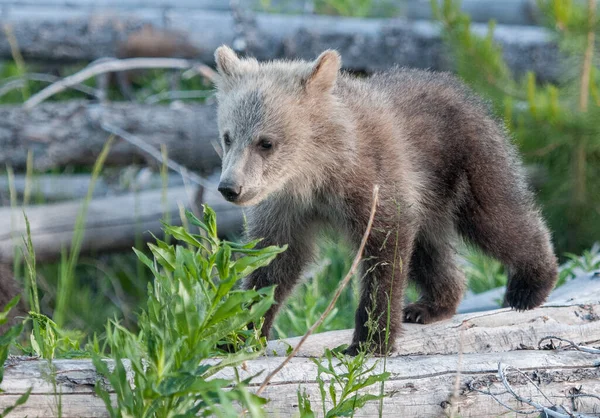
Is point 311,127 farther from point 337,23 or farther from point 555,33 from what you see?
point 337,23

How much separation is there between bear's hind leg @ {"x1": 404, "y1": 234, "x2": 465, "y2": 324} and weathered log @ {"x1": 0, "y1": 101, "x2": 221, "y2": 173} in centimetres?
274

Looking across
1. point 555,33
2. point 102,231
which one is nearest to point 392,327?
point 555,33

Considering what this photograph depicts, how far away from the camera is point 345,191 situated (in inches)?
159

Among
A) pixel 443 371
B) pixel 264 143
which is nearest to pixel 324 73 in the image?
pixel 264 143

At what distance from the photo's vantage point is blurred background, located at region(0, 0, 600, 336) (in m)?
6.31

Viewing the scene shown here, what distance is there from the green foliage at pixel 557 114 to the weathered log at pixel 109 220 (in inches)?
89.1

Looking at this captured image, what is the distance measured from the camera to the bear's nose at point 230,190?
374cm

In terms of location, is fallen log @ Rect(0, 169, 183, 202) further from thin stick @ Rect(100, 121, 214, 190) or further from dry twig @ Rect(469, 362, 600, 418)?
dry twig @ Rect(469, 362, 600, 418)

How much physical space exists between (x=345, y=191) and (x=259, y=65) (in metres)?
0.79

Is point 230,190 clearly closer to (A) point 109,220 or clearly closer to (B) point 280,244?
(B) point 280,244

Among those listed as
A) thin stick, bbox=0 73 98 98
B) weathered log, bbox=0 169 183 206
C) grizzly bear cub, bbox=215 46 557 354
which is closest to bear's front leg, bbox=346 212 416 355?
grizzly bear cub, bbox=215 46 557 354

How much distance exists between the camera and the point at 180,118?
7.61m

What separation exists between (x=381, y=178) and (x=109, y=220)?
3.70m

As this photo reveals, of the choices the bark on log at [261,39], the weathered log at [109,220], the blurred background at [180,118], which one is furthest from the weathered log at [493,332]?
the bark on log at [261,39]
